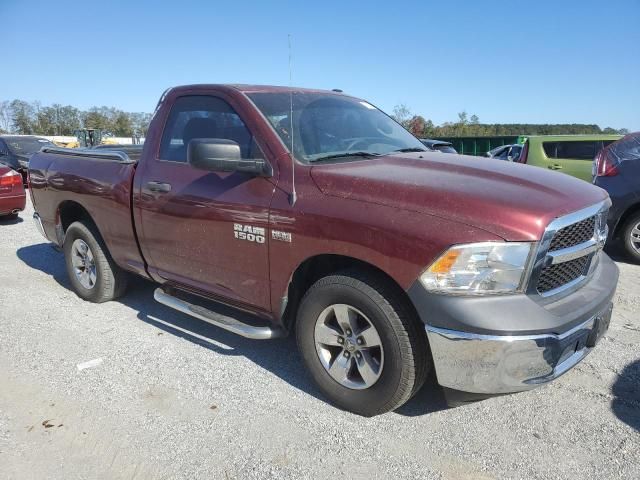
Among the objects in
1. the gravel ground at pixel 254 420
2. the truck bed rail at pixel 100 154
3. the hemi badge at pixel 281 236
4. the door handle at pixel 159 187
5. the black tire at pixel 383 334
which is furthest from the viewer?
the truck bed rail at pixel 100 154

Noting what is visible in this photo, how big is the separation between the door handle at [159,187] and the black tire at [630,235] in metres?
5.67

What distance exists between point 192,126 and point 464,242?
94.1 inches

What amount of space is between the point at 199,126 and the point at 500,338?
2.64 metres

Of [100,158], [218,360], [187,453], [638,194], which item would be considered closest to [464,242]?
[187,453]

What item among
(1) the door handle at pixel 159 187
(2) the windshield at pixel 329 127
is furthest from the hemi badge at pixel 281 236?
(1) the door handle at pixel 159 187

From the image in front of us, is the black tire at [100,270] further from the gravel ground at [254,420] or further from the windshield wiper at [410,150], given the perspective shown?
the windshield wiper at [410,150]

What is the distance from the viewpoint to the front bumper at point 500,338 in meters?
2.34

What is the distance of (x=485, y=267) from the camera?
236 centimetres

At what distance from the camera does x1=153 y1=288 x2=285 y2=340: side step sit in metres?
3.21

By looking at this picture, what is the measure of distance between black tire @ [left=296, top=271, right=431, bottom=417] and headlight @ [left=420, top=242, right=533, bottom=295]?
34 cm

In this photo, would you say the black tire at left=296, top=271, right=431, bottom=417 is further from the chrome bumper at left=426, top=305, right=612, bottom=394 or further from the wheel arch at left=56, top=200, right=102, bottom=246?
the wheel arch at left=56, top=200, right=102, bottom=246

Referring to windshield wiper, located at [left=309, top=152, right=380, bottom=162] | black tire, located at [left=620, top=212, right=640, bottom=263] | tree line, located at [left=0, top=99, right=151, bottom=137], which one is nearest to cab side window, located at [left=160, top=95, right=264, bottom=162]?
windshield wiper, located at [left=309, top=152, right=380, bottom=162]

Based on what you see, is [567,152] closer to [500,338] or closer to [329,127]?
[329,127]

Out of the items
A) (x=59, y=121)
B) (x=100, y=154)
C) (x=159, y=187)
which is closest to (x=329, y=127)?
(x=159, y=187)
